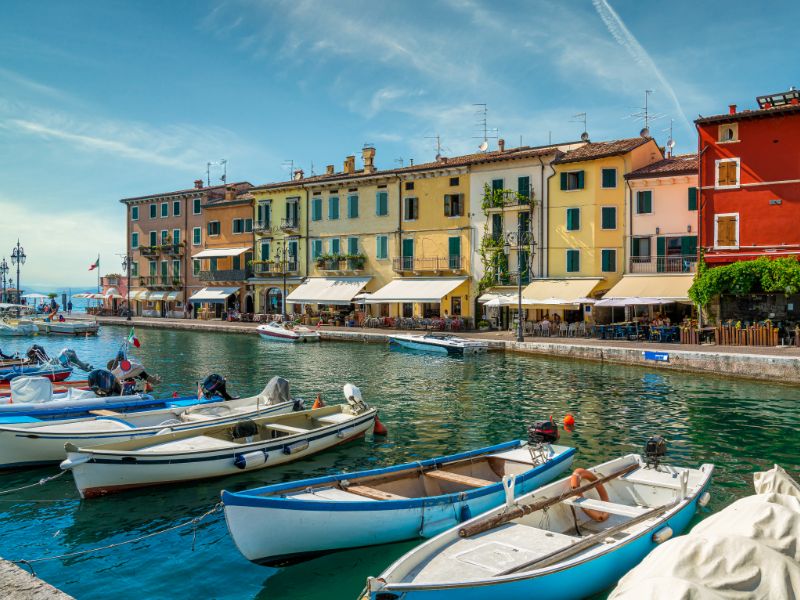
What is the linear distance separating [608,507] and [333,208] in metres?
42.4

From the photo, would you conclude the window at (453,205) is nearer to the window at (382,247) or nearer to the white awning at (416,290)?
the white awning at (416,290)

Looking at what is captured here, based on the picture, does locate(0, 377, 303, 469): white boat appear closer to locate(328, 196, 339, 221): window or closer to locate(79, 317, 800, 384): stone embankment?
locate(79, 317, 800, 384): stone embankment

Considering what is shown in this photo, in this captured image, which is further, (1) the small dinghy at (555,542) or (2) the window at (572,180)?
(2) the window at (572,180)

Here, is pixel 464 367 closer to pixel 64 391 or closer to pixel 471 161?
pixel 64 391

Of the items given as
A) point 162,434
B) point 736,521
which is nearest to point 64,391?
point 162,434

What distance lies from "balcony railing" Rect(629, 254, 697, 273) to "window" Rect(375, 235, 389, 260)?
16.6 metres

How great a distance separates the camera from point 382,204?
153 feet

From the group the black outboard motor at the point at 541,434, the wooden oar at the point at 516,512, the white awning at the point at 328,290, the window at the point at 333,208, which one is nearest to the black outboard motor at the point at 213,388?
the black outboard motor at the point at 541,434

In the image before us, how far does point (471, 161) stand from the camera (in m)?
42.3

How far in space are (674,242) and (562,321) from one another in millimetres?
7159

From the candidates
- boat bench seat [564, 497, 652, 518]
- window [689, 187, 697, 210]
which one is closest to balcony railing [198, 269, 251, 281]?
window [689, 187, 697, 210]

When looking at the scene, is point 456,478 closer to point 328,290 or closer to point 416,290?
point 416,290

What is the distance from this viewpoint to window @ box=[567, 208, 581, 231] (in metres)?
38.6

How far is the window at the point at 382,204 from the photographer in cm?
4647
